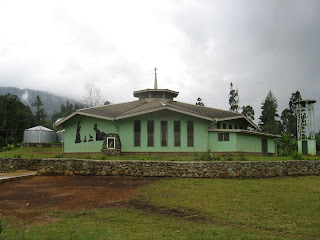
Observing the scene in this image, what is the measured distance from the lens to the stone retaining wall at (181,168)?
16344 mm

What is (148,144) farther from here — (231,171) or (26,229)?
(26,229)

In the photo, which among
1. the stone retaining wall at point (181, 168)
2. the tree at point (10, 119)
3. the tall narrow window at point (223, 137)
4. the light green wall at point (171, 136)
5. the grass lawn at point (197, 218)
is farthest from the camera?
the tree at point (10, 119)

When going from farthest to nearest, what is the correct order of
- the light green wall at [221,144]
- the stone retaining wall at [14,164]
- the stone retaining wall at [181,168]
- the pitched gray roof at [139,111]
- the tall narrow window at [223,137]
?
1. the tall narrow window at [223,137]
2. the light green wall at [221,144]
3. the pitched gray roof at [139,111]
4. the stone retaining wall at [14,164]
5. the stone retaining wall at [181,168]

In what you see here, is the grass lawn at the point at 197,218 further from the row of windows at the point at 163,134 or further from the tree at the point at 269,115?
the tree at the point at 269,115

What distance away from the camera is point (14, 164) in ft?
67.6

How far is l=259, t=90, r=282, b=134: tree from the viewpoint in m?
57.5

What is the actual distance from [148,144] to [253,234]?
16985 millimetres

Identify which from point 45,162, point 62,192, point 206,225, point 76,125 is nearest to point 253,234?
point 206,225

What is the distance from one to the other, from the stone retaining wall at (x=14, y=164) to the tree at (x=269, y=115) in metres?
46.2

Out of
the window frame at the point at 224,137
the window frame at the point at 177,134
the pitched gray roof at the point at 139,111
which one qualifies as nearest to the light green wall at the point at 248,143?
the window frame at the point at 224,137

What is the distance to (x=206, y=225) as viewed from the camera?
309 inches

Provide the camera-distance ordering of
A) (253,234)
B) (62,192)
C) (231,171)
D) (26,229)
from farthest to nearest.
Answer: (231,171) → (62,192) → (26,229) → (253,234)

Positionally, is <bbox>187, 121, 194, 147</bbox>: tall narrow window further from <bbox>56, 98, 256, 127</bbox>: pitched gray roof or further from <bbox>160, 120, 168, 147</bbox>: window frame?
<bbox>160, 120, 168, 147</bbox>: window frame

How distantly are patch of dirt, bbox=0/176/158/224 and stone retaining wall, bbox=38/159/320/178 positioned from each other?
658 millimetres
